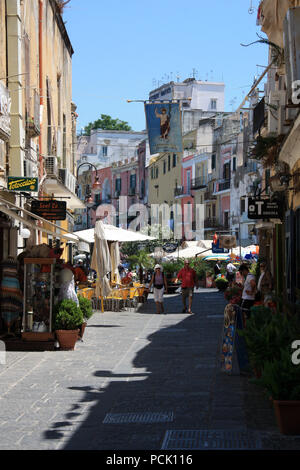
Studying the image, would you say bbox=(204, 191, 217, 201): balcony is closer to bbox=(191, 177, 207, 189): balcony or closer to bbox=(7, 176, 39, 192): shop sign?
bbox=(191, 177, 207, 189): balcony

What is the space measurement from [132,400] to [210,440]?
229 cm

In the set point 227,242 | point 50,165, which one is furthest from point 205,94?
point 50,165

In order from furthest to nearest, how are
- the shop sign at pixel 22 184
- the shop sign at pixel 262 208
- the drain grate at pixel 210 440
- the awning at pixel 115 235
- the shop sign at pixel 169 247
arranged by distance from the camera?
the shop sign at pixel 169 247 → the awning at pixel 115 235 → the shop sign at pixel 262 208 → the shop sign at pixel 22 184 → the drain grate at pixel 210 440

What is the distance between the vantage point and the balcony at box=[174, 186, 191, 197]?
66.3 metres

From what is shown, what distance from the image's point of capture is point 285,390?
7242mm

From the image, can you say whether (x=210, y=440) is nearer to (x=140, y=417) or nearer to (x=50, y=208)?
(x=140, y=417)

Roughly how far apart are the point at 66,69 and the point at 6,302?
60.2 ft

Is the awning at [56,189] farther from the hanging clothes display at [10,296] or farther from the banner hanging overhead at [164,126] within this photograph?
the hanging clothes display at [10,296]

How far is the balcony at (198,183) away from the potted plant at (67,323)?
49078 millimetres

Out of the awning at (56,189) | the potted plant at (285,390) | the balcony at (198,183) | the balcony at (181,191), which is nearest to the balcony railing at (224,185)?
the balcony at (198,183)

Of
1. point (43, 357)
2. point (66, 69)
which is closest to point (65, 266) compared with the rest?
point (43, 357)

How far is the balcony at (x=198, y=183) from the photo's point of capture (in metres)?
62.7
